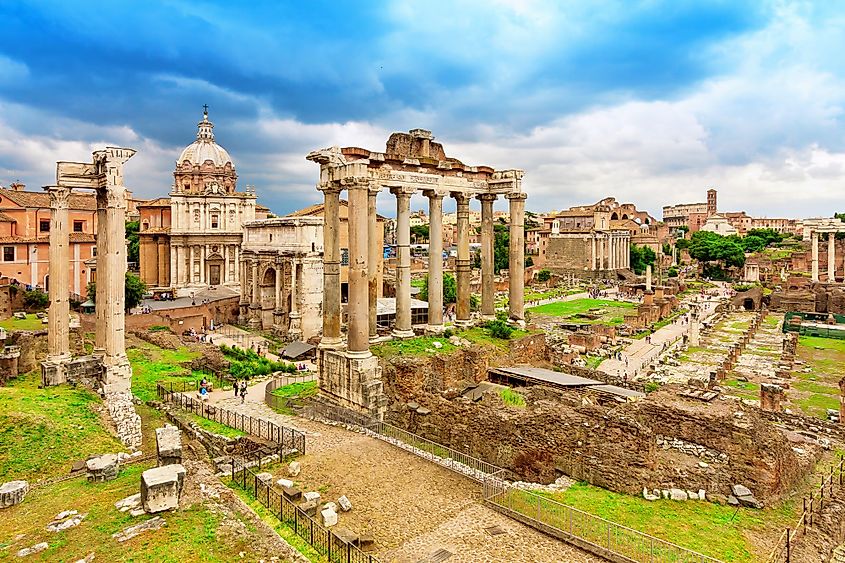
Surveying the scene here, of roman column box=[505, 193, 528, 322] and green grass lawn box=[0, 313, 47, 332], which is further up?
roman column box=[505, 193, 528, 322]

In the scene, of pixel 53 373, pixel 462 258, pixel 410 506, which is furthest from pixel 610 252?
pixel 410 506

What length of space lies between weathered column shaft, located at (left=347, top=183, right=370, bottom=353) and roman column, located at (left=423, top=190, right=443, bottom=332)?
4482 millimetres

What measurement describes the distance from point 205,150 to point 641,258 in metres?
91.9

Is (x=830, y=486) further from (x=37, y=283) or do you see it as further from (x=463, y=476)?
(x=37, y=283)

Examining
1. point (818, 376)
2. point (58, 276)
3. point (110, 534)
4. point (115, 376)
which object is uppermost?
point (58, 276)

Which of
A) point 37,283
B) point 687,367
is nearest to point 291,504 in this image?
point 687,367

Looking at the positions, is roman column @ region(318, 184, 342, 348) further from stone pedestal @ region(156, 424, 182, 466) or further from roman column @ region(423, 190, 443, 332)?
stone pedestal @ region(156, 424, 182, 466)

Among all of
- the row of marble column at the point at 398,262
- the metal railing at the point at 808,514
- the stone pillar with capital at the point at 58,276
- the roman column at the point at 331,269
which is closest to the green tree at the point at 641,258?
the row of marble column at the point at 398,262

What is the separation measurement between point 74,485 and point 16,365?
11.2 m

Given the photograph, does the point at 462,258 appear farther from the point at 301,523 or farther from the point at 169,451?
the point at 169,451

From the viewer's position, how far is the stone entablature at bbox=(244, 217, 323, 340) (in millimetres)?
42156

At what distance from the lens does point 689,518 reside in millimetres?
12164

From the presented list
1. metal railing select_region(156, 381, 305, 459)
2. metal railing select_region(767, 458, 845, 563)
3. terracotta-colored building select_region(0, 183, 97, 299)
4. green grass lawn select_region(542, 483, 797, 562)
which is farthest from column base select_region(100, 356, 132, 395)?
terracotta-colored building select_region(0, 183, 97, 299)

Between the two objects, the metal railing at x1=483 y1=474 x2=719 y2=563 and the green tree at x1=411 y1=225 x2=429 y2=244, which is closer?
the metal railing at x1=483 y1=474 x2=719 y2=563
